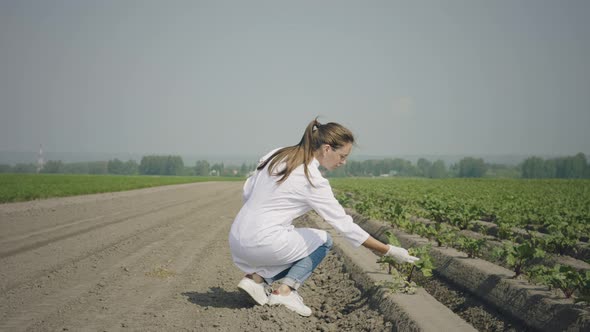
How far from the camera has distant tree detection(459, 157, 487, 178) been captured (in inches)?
5226

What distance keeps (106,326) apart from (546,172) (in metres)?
144

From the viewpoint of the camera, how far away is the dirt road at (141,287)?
386 cm

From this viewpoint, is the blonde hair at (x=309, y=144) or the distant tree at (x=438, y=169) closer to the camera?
the blonde hair at (x=309, y=144)

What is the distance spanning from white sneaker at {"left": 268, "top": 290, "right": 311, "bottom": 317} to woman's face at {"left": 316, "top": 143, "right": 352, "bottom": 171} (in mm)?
1209

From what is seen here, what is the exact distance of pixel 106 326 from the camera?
371cm

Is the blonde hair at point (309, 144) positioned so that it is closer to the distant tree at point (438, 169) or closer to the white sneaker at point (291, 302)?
the white sneaker at point (291, 302)

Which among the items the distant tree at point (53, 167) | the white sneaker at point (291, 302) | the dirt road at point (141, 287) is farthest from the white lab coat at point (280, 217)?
the distant tree at point (53, 167)

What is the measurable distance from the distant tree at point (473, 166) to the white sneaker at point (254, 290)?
136 m

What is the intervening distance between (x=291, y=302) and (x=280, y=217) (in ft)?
2.70

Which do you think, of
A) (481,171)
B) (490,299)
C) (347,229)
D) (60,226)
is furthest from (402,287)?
(481,171)

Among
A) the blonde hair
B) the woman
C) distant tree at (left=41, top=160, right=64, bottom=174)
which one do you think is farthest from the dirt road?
distant tree at (left=41, top=160, right=64, bottom=174)

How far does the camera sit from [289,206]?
12.5 ft

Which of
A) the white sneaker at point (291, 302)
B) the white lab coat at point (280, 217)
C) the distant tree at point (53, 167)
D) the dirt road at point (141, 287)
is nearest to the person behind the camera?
the white lab coat at point (280, 217)

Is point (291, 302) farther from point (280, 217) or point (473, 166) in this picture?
point (473, 166)
